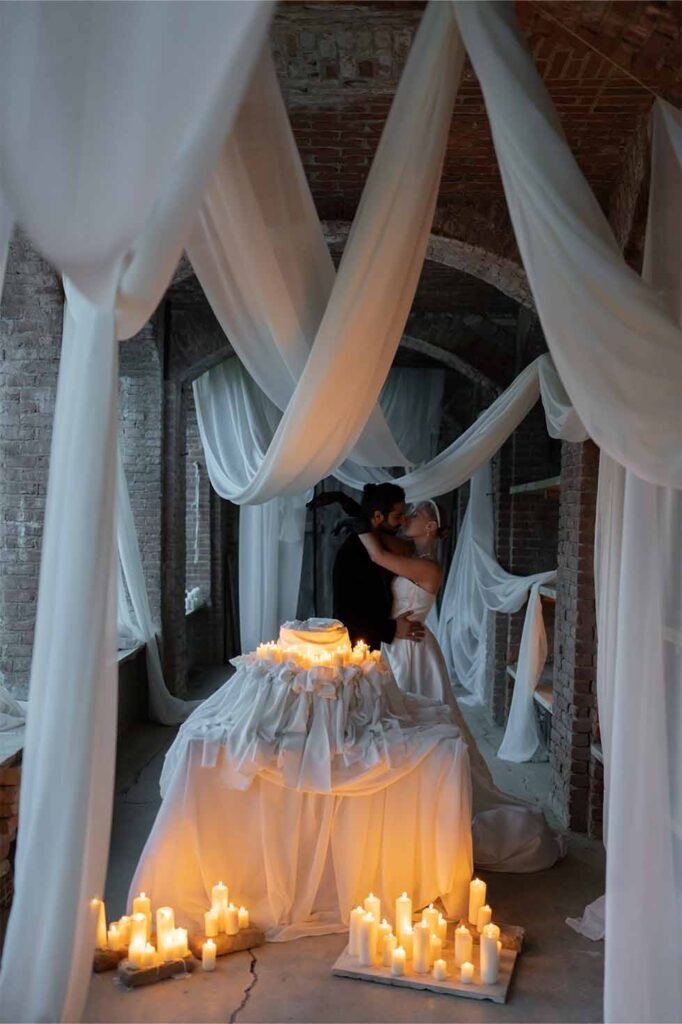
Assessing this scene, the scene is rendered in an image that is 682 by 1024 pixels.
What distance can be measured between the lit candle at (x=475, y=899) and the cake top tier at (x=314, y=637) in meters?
1.19

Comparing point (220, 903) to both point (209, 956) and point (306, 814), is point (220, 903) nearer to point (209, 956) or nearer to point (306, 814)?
point (209, 956)

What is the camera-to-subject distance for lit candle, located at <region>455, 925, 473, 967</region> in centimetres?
340

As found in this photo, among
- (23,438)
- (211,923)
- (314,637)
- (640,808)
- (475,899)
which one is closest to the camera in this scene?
(640,808)

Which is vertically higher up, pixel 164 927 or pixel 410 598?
pixel 410 598

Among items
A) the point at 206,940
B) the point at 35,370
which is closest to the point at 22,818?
the point at 206,940

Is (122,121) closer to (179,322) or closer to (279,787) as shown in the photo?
(279,787)

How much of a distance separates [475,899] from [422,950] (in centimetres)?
39

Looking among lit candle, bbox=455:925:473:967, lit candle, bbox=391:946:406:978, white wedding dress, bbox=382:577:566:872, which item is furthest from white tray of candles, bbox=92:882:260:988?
white wedding dress, bbox=382:577:566:872

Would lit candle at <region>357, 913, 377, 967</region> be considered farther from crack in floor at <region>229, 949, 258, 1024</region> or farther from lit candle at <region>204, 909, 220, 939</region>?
lit candle at <region>204, 909, 220, 939</region>

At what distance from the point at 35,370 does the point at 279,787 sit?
291 cm

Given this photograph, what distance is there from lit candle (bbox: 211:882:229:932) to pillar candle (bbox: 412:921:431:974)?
81 centimetres

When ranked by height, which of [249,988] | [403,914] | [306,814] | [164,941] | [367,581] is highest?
[367,581]

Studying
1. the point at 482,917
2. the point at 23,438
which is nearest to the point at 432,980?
the point at 482,917

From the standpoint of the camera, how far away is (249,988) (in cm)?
333
